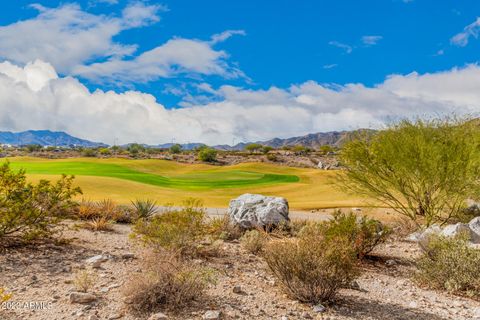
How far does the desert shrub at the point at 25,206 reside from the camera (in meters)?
9.52

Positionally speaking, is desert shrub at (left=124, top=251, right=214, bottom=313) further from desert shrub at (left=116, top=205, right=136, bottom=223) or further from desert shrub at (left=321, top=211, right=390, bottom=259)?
desert shrub at (left=116, top=205, right=136, bottom=223)

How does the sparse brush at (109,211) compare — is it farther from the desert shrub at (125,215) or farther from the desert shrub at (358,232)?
the desert shrub at (358,232)

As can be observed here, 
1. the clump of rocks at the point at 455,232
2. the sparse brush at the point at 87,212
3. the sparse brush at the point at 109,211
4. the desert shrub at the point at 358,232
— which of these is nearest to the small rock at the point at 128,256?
the desert shrub at the point at 358,232

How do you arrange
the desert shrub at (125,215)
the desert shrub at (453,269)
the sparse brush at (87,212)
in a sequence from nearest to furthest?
the desert shrub at (453,269), the sparse brush at (87,212), the desert shrub at (125,215)

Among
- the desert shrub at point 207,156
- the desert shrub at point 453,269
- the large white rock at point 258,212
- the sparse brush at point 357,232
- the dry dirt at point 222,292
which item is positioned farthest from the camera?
the desert shrub at point 207,156

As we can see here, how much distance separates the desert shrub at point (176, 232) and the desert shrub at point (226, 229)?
7.02ft

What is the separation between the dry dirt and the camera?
6.34 m

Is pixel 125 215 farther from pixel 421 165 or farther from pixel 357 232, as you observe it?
pixel 421 165

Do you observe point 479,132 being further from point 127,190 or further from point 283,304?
point 127,190

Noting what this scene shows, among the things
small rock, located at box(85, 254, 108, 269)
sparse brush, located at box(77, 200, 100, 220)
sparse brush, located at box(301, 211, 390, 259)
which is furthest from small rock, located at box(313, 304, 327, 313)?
sparse brush, located at box(77, 200, 100, 220)

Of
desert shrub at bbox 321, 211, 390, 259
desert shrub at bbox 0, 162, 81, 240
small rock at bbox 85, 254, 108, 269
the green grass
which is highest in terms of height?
desert shrub at bbox 0, 162, 81, 240

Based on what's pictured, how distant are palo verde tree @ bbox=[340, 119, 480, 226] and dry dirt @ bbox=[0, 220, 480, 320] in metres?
5.51

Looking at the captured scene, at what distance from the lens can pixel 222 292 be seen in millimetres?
7492

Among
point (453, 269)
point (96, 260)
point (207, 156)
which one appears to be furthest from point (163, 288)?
point (207, 156)
